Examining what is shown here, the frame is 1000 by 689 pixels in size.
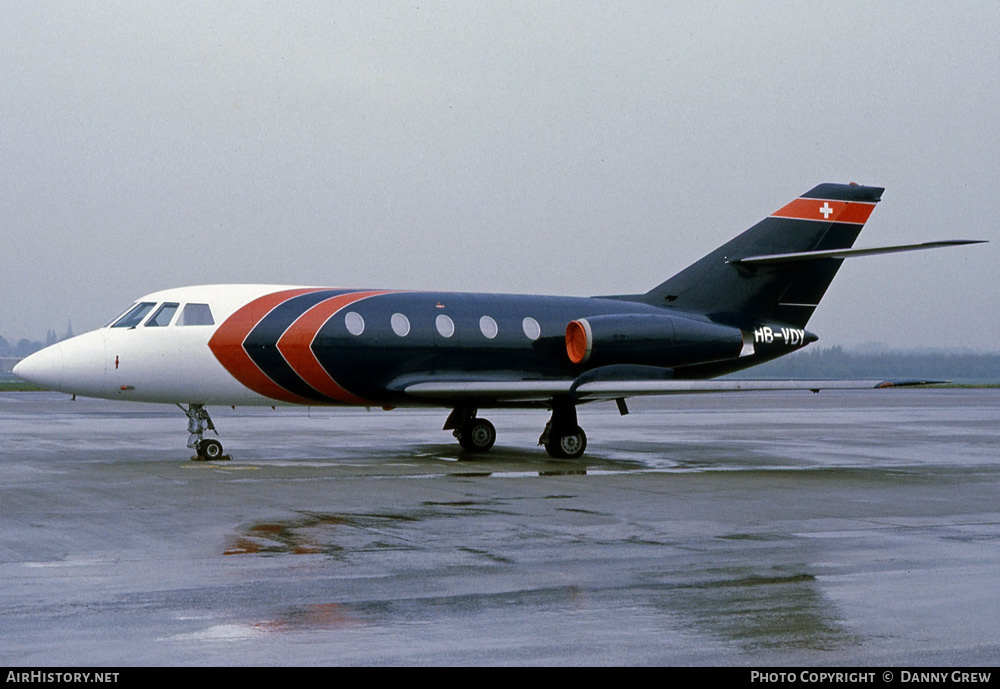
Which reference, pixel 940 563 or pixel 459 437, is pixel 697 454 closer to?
pixel 459 437

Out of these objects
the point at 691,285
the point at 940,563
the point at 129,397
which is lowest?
the point at 940,563

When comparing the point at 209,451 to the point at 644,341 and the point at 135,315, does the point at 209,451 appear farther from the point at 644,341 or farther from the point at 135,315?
the point at 644,341

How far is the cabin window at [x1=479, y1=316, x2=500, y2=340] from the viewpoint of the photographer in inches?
829

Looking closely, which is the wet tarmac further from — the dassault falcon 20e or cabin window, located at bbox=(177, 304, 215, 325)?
cabin window, located at bbox=(177, 304, 215, 325)

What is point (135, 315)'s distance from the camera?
757 inches

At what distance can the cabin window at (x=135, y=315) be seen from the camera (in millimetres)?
19047

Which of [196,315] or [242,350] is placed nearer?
[242,350]

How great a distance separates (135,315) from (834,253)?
39.4 ft

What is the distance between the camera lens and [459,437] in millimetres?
21969

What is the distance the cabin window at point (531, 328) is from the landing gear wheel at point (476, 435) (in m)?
1.78

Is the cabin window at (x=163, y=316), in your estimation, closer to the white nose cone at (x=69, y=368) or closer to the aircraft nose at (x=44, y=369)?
the white nose cone at (x=69, y=368)

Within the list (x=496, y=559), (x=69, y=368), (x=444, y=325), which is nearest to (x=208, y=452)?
(x=69, y=368)
